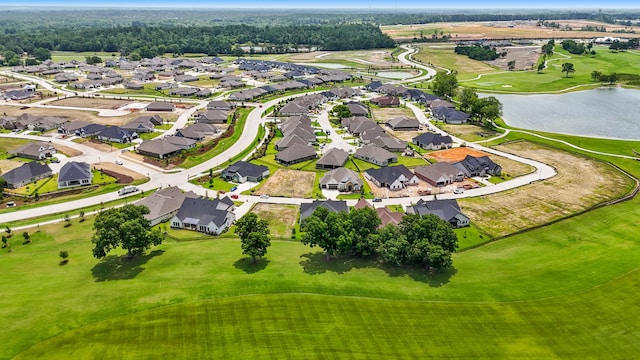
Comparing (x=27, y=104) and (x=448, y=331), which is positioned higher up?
(x=27, y=104)

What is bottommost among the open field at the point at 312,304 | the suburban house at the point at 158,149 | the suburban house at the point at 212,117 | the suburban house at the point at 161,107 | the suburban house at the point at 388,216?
the open field at the point at 312,304

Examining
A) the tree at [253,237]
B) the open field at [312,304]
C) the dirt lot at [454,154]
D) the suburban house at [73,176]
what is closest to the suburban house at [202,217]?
the open field at [312,304]

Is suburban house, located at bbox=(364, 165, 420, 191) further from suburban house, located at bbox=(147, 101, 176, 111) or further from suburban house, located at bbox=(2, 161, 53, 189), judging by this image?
suburban house, located at bbox=(147, 101, 176, 111)

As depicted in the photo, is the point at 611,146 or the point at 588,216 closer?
the point at 588,216

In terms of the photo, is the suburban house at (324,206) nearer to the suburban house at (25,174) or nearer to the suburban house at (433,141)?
the suburban house at (433,141)

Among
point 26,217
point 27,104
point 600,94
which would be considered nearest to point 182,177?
point 26,217

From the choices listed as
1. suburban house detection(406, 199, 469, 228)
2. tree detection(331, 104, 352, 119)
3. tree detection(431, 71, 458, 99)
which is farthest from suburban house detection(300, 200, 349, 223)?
tree detection(431, 71, 458, 99)

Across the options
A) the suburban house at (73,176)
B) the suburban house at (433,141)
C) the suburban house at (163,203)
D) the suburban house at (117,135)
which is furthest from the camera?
the suburban house at (117,135)

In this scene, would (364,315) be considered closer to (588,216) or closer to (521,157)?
(588,216)
